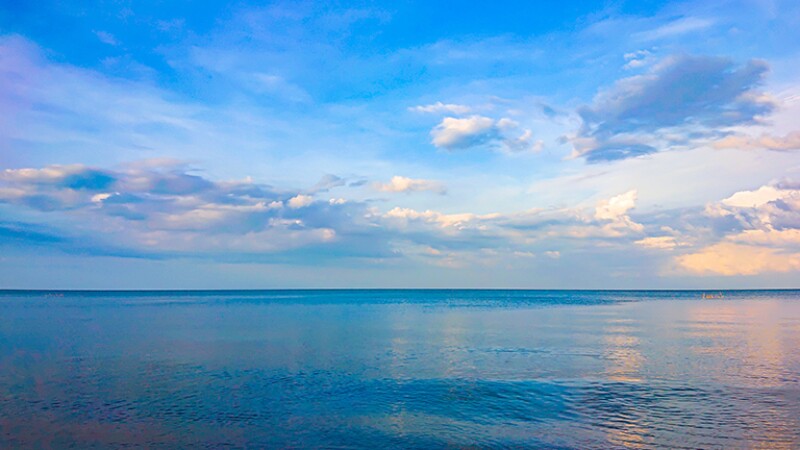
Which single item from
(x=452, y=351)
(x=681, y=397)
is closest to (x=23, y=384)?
(x=452, y=351)

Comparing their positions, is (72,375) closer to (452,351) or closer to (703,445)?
(452,351)

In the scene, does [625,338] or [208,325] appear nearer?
[625,338]

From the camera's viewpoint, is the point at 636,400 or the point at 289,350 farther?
the point at 289,350

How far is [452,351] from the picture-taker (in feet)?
149

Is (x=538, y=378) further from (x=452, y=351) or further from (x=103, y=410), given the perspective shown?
(x=103, y=410)

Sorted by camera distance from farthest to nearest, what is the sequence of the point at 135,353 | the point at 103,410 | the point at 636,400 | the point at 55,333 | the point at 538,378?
1. the point at 55,333
2. the point at 135,353
3. the point at 538,378
4. the point at 636,400
5. the point at 103,410

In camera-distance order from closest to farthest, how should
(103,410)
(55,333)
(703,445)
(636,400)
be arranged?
(703,445) < (103,410) < (636,400) < (55,333)

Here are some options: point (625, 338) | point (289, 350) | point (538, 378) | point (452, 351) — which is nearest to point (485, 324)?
point (625, 338)

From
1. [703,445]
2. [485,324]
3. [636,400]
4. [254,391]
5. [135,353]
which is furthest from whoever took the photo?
[485,324]

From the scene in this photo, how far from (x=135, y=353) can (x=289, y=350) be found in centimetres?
1215

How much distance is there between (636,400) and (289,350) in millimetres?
28396

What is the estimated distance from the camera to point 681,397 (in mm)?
28109

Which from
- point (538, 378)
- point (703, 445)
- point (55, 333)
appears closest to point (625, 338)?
point (538, 378)

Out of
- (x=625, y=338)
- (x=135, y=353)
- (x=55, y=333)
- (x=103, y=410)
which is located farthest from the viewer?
(x=55, y=333)
